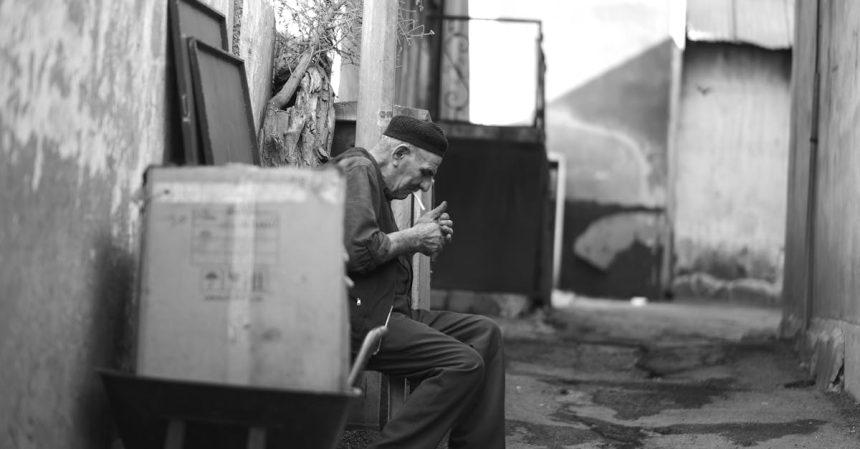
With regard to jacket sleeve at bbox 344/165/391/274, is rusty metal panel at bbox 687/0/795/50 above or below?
above

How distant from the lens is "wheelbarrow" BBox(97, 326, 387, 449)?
291cm

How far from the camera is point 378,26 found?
5.14m

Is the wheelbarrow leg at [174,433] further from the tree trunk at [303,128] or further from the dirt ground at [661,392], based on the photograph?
the tree trunk at [303,128]

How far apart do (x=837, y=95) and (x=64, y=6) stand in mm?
5525

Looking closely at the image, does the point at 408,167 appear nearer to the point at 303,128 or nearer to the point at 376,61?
the point at 303,128

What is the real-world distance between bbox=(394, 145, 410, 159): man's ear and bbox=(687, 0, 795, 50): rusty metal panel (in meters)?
14.4

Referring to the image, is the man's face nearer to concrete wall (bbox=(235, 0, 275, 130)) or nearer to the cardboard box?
concrete wall (bbox=(235, 0, 275, 130))

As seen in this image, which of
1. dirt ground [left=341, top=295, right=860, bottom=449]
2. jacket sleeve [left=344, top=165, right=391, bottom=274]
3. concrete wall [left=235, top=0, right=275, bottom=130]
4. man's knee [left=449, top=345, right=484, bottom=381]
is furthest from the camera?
dirt ground [left=341, top=295, right=860, bottom=449]

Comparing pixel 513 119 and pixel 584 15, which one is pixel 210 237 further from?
pixel 584 15

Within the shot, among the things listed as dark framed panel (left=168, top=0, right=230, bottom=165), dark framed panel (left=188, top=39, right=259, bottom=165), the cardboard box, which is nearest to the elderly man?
dark framed panel (left=188, top=39, right=259, bottom=165)

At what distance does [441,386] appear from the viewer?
3.86m

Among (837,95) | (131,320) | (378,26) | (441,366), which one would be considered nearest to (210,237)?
(131,320)

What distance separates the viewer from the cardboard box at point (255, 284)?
3.04 metres

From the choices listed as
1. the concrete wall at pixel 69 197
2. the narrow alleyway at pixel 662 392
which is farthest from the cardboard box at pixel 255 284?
the narrow alleyway at pixel 662 392
